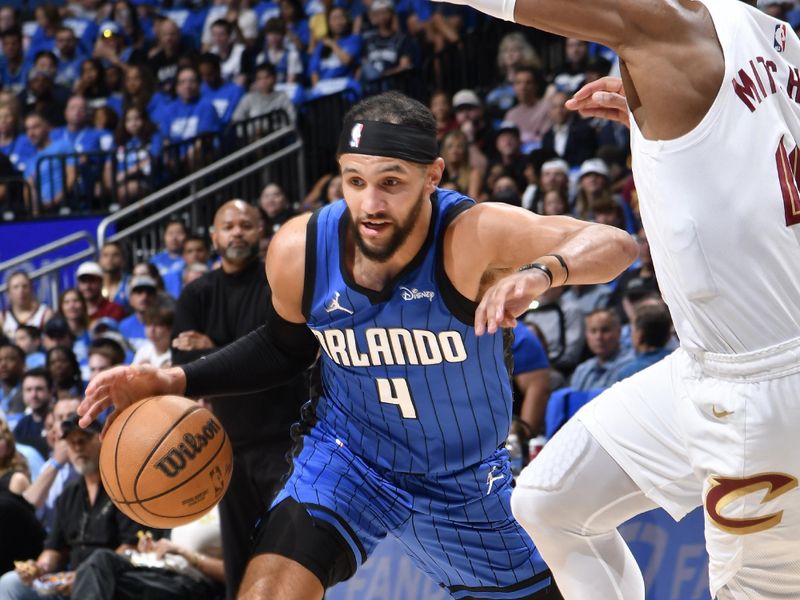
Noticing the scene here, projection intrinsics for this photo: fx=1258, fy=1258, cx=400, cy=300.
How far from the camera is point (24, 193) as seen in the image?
13203 mm

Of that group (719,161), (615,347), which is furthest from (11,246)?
(719,161)

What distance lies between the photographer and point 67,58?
15.2 metres

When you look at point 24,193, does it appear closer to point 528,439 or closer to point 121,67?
point 121,67

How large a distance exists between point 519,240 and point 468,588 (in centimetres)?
118

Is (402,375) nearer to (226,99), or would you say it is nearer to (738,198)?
(738,198)

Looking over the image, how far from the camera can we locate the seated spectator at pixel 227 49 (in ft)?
45.7

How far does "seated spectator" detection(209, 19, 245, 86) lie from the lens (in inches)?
548

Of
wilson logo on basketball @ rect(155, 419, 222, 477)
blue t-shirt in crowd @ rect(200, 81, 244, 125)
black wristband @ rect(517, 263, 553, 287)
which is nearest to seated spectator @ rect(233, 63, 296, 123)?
blue t-shirt in crowd @ rect(200, 81, 244, 125)

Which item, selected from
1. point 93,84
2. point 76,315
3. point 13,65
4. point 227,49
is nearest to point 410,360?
point 76,315

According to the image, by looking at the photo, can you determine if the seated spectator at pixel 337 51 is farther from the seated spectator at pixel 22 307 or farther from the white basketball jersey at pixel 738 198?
the white basketball jersey at pixel 738 198

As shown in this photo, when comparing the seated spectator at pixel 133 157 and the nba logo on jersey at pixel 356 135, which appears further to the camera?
the seated spectator at pixel 133 157

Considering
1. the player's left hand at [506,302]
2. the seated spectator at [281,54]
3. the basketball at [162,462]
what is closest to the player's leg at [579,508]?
the player's left hand at [506,302]

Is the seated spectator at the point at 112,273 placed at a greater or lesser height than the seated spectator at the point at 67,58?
lesser

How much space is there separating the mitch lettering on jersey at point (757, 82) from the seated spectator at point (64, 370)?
716cm
